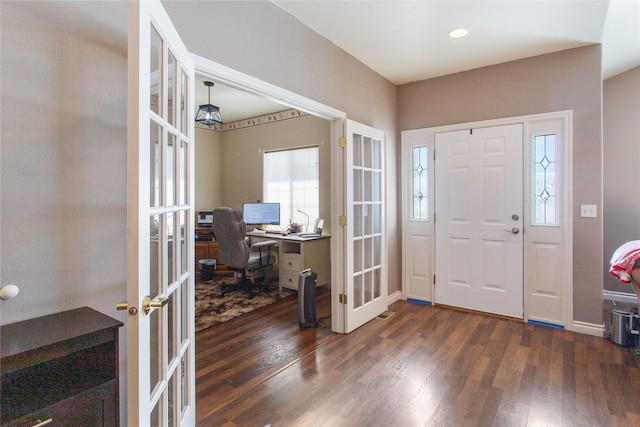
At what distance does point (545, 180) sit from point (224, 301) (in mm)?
3672

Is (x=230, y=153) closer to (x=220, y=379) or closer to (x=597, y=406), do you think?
(x=220, y=379)

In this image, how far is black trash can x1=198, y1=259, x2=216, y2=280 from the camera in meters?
4.89

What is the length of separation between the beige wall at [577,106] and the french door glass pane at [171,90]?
3141 mm

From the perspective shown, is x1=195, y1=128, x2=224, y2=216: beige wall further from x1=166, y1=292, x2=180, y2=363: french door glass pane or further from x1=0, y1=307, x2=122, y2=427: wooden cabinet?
x1=0, y1=307, x2=122, y2=427: wooden cabinet

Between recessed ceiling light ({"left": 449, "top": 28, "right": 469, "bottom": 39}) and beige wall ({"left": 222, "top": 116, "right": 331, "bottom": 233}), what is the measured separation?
2107mm

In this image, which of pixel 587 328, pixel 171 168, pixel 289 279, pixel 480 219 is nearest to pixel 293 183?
pixel 289 279

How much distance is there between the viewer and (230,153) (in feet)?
20.0

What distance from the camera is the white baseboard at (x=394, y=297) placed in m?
3.84

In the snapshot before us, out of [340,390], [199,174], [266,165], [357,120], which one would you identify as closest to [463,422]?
[340,390]

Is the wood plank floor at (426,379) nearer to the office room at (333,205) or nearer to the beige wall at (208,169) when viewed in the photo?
the office room at (333,205)

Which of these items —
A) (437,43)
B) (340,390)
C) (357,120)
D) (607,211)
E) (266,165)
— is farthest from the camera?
(266,165)

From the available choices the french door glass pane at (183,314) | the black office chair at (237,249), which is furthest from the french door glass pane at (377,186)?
the french door glass pane at (183,314)

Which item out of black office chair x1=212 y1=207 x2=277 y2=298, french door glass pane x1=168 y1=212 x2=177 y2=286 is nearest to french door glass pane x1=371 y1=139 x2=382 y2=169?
black office chair x1=212 y1=207 x2=277 y2=298

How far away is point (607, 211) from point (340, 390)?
3.87 meters
